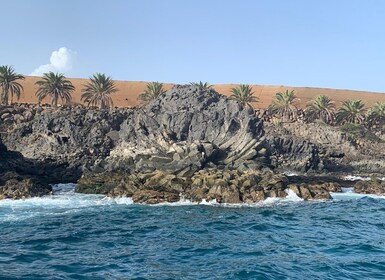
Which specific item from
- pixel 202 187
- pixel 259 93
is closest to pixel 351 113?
pixel 202 187

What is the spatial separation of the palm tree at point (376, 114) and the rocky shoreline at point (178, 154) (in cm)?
1209

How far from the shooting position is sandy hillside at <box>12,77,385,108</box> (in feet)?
411

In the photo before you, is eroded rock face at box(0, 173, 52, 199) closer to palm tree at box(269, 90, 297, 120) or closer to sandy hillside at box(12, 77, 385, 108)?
palm tree at box(269, 90, 297, 120)

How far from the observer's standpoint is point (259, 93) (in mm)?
144125

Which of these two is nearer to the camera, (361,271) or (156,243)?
(361,271)

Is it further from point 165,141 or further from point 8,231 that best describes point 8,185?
point 165,141

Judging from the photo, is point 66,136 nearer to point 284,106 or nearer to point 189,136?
point 189,136

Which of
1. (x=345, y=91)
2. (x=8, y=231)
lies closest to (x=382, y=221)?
(x=8, y=231)

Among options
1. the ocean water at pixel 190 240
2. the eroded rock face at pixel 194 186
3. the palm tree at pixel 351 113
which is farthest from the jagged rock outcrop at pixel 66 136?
the palm tree at pixel 351 113

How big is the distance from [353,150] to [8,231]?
2253 inches

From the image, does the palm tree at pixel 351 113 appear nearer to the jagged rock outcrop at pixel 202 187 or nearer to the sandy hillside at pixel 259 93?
the sandy hillside at pixel 259 93

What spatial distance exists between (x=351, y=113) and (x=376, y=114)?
4.84 m

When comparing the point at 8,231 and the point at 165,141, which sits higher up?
the point at 165,141

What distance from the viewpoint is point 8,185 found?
3834 cm
